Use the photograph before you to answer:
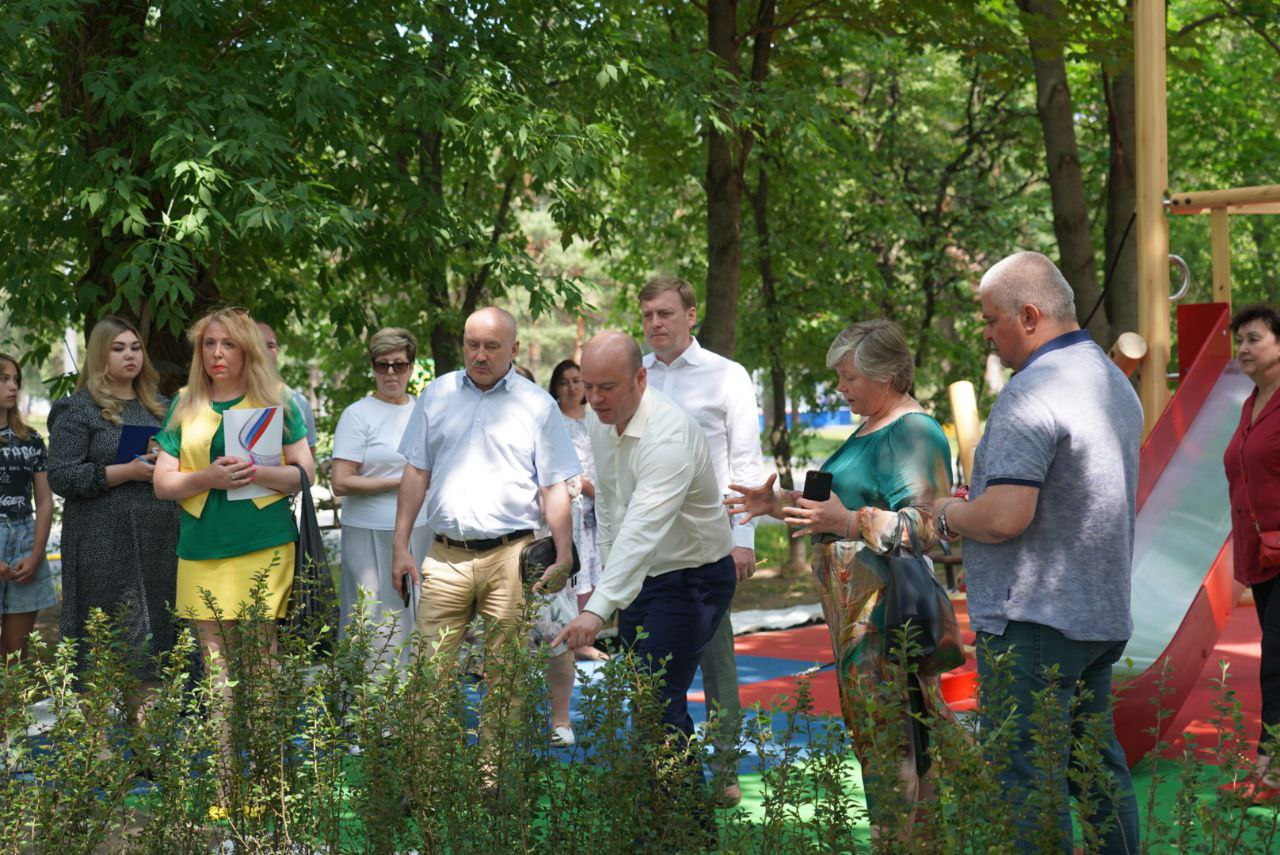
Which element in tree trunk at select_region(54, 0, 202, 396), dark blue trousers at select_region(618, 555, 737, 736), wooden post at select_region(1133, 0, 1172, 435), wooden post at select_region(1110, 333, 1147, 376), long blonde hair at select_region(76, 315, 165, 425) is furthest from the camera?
tree trunk at select_region(54, 0, 202, 396)

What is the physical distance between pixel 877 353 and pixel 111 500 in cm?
384

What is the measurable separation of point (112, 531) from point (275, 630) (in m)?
2.13

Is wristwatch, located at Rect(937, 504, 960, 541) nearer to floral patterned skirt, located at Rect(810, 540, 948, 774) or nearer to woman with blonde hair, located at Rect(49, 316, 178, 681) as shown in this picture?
floral patterned skirt, located at Rect(810, 540, 948, 774)

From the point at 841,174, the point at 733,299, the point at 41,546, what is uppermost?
the point at 841,174

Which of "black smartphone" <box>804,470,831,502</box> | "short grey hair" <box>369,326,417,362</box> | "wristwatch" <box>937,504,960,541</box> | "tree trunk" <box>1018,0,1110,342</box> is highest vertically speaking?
"tree trunk" <box>1018,0,1110,342</box>

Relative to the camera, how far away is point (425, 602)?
228 inches

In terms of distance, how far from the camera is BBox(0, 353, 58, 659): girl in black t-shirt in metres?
6.99

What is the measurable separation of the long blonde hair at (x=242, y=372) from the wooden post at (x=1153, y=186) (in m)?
4.74

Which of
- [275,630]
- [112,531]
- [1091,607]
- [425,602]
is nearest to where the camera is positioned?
[1091,607]

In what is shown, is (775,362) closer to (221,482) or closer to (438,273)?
(438,273)

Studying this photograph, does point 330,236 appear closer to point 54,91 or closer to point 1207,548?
point 54,91

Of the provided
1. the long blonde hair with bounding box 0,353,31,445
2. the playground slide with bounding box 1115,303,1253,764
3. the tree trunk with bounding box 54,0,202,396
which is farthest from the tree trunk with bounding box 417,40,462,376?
the playground slide with bounding box 1115,303,1253,764

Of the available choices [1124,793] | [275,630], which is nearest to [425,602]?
[275,630]

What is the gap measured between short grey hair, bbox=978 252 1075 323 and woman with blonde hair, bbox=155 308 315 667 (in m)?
3.27
